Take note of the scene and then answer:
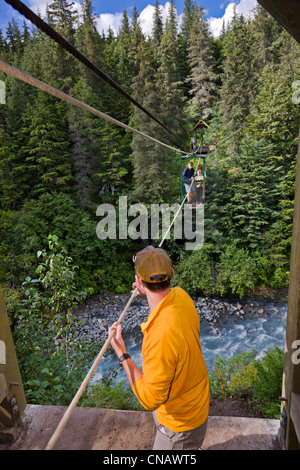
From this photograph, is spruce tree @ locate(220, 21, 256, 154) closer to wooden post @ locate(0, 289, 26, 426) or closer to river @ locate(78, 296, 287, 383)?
river @ locate(78, 296, 287, 383)

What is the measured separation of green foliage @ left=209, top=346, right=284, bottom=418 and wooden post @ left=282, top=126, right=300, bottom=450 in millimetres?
2912

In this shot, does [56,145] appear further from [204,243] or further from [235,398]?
[235,398]

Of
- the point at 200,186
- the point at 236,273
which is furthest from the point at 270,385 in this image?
the point at 236,273

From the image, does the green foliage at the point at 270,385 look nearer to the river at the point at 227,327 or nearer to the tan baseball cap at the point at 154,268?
the tan baseball cap at the point at 154,268

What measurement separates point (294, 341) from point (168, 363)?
2.69 ft

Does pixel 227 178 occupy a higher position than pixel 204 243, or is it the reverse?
pixel 227 178

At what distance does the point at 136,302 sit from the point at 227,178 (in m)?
10.6

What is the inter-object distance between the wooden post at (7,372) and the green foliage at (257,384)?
3.76 m

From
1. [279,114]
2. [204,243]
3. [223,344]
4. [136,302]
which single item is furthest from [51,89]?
[279,114]

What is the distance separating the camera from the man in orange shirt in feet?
4.20

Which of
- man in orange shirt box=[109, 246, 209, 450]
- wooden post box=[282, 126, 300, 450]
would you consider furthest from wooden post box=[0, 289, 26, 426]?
wooden post box=[282, 126, 300, 450]

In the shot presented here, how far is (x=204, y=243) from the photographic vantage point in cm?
1783

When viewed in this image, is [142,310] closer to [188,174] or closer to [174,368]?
[188,174]

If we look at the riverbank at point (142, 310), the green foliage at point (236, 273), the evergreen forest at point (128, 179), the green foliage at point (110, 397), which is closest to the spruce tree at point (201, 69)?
the evergreen forest at point (128, 179)
